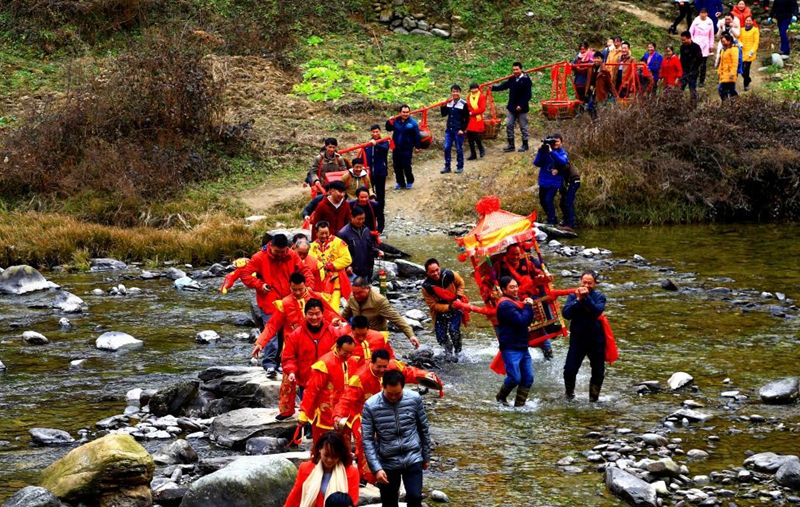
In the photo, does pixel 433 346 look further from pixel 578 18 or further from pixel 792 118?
pixel 578 18

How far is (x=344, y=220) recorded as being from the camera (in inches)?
582

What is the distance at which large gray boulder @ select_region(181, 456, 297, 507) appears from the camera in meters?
8.37

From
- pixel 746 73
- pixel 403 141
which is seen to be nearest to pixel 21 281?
pixel 403 141

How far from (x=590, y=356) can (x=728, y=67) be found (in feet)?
49.9

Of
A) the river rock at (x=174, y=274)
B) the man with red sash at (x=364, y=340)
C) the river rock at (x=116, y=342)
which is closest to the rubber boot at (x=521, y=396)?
the man with red sash at (x=364, y=340)

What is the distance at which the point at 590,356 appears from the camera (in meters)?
11.2

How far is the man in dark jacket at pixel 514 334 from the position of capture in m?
10.9

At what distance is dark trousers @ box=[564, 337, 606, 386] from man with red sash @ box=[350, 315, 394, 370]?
2.64 metres

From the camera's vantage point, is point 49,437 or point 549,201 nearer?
point 49,437

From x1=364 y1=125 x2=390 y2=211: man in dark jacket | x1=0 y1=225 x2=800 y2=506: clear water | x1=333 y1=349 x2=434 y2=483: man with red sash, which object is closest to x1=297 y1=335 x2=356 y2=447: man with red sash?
x1=333 y1=349 x2=434 y2=483: man with red sash

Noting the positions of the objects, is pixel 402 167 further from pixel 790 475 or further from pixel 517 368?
pixel 790 475

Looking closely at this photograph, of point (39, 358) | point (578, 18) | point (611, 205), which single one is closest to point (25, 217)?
point (39, 358)

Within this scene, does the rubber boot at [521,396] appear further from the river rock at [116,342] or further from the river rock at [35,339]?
the river rock at [35,339]

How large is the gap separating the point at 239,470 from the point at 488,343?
6.18 m
